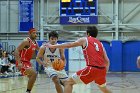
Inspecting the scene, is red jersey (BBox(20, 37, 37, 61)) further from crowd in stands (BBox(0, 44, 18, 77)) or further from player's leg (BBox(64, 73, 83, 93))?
crowd in stands (BBox(0, 44, 18, 77))

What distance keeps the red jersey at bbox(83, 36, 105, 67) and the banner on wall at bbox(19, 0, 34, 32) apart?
21.0 meters

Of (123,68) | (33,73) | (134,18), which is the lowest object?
(123,68)

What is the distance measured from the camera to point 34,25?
1104 inches

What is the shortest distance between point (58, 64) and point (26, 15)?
19867 millimetres

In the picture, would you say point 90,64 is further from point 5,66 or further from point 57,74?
point 5,66

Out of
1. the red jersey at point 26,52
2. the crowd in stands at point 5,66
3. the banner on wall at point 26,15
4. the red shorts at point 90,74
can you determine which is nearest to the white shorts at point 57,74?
the red jersey at point 26,52

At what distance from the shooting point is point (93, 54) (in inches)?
271

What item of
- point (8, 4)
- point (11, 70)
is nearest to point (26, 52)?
point (11, 70)

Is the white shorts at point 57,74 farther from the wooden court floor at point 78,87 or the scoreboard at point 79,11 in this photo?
the scoreboard at point 79,11

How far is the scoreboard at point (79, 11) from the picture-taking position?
25922mm

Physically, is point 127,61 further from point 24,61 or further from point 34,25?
point 24,61

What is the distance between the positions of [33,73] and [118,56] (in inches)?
701

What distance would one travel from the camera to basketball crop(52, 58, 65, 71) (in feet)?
27.0

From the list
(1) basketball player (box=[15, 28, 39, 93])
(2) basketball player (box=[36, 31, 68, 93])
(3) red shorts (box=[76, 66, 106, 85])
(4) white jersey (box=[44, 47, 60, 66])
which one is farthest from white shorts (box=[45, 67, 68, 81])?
(3) red shorts (box=[76, 66, 106, 85])
